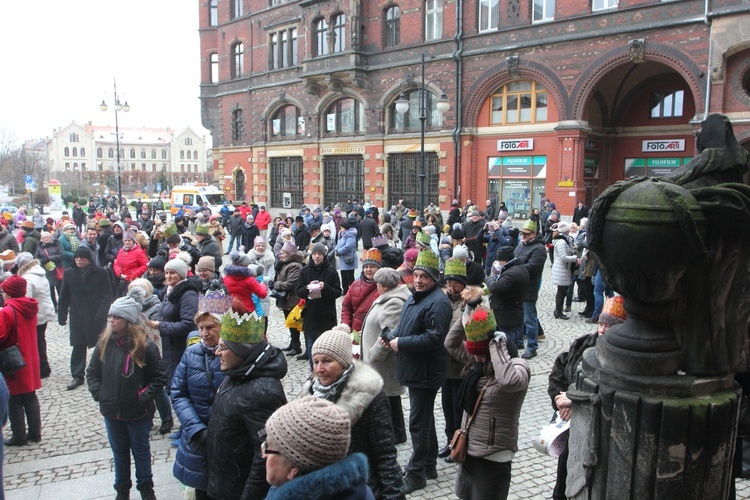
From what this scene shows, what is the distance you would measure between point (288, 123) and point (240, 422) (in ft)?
108

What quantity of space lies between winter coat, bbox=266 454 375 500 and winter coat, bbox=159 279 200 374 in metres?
4.23

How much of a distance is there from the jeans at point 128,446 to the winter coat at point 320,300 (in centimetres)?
319

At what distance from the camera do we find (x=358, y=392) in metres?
3.24

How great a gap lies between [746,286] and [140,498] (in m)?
4.77

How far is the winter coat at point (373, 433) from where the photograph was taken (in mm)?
3184

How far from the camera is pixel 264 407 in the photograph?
339 centimetres

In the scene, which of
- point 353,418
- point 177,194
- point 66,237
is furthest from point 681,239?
point 177,194

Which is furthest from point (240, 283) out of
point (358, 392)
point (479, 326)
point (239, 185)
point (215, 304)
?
point (239, 185)

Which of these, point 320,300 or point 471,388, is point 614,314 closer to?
point 471,388

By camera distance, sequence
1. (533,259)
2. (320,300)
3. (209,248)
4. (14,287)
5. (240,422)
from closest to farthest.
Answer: (240,422), (14,287), (320,300), (533,259), (209,248)

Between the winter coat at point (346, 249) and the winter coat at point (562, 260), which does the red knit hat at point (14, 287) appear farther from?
the winter coat at point (562, 260)

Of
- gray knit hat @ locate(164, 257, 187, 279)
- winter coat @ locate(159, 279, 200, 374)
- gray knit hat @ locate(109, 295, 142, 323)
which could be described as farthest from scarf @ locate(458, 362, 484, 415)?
gray knit hat @ locate(164, 257, 187, 279)

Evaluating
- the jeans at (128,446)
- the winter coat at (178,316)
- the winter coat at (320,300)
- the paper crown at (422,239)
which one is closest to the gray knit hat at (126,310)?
the jeans at (128,446)

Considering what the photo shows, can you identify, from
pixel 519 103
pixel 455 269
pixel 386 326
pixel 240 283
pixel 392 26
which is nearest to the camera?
pixel 386 326
